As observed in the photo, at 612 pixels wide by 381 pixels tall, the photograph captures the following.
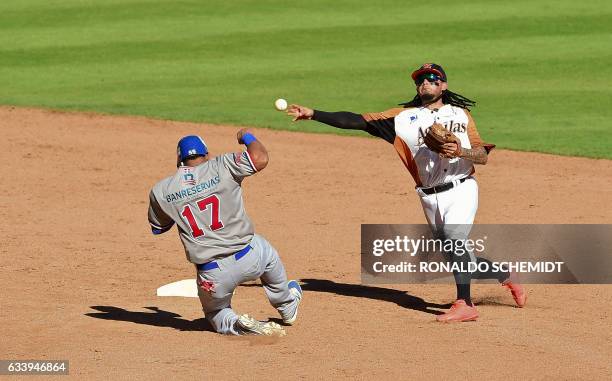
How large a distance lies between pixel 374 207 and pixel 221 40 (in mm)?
9341

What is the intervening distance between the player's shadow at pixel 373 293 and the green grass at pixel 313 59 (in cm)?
571

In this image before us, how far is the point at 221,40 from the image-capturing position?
21.2 metres

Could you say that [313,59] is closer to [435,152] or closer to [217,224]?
[435,152]

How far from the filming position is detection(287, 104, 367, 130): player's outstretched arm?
880 cm

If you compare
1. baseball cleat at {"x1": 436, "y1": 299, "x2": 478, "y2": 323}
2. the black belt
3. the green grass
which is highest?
the green grass

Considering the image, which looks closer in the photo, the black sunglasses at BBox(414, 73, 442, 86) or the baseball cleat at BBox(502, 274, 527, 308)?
the black sunglasses at BBox(414, 73, 442, 86)

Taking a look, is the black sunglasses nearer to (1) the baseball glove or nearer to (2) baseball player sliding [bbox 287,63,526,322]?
(2) baseball player sliding [bbox 287,63,526,322]

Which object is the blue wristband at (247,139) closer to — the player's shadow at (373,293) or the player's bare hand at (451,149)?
the player's bare hand at (451,149)

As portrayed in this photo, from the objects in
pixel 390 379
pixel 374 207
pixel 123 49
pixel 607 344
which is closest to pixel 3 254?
pixel 374 207

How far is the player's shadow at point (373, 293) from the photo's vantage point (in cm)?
949

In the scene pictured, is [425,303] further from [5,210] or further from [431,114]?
[5,210]

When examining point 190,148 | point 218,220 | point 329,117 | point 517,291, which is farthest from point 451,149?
point 190,148

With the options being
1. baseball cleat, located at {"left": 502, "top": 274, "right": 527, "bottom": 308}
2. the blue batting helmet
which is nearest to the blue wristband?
the blue batting helmet

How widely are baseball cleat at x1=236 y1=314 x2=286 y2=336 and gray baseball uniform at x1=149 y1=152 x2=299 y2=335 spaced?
0.24 ft
